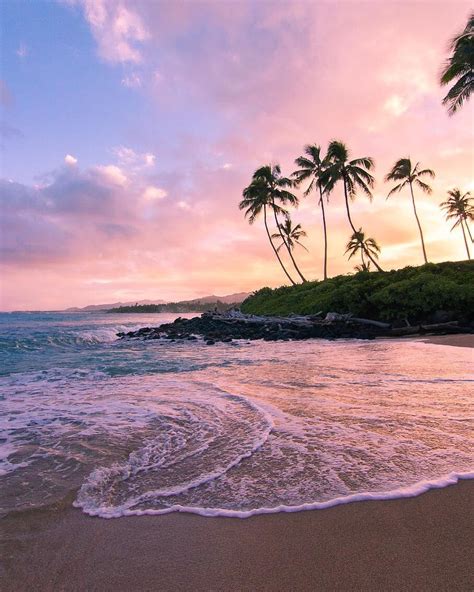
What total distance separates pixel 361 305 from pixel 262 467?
56.3ft

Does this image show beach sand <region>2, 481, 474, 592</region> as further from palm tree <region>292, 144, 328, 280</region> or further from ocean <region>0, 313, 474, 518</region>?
palm tree <region>292, 144, 328, 280</region>

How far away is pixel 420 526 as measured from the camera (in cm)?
207

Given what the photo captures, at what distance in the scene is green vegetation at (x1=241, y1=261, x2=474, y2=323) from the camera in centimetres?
1577

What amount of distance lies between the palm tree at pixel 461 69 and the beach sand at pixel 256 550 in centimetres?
2351

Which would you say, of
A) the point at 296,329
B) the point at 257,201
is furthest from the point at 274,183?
the point at 296,329

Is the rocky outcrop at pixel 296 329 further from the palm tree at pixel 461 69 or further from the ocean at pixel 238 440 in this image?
the palm tree at pixel 461 69

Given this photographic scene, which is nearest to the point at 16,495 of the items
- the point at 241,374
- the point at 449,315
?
the point at 241,374

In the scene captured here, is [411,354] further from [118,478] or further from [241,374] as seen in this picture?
[118,478]

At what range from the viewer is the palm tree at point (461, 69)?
1842 cm

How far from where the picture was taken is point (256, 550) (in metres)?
1.95

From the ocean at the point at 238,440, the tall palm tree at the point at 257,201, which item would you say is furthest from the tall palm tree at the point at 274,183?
the ocean at the point at 238,440

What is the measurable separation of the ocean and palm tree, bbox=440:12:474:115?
1894cm

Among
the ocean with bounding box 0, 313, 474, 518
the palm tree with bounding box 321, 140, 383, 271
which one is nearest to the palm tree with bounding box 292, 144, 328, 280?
the palm tree with bounding box 321, 140, 383, 271

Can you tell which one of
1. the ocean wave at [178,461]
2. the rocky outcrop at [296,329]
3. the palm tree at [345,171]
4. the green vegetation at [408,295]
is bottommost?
the ocean wave at [178,461]
